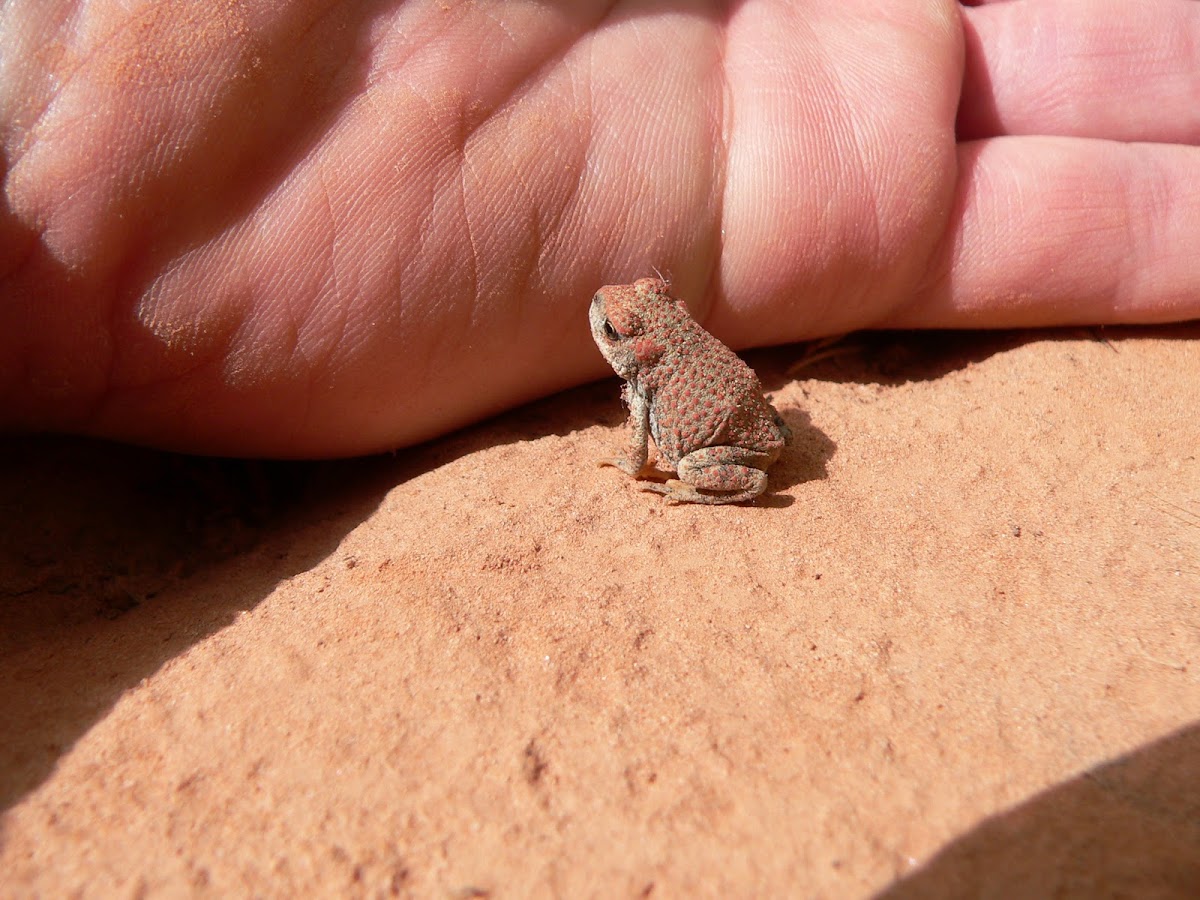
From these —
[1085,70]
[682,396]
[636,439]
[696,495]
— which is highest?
[1085,70]

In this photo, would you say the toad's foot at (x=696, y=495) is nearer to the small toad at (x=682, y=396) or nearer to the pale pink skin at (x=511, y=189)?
the small toad at (x=682, y=396)

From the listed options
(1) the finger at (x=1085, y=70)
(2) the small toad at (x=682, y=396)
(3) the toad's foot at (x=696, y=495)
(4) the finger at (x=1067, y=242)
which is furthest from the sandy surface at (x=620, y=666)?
(1) the finger at (x=1085, y=70)

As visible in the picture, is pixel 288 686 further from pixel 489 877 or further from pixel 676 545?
pixel 676 545

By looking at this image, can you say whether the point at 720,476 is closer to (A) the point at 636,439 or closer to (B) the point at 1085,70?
(A) the point at 636,439

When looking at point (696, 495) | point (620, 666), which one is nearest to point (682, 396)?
point (696, 495)

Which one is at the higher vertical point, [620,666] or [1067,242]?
[1067,242]

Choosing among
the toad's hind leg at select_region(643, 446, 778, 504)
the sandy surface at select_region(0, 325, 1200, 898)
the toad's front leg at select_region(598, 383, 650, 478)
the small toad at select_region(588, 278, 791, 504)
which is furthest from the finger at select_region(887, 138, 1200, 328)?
the toad's front leg at select_region(598, 383, 650, 478)
